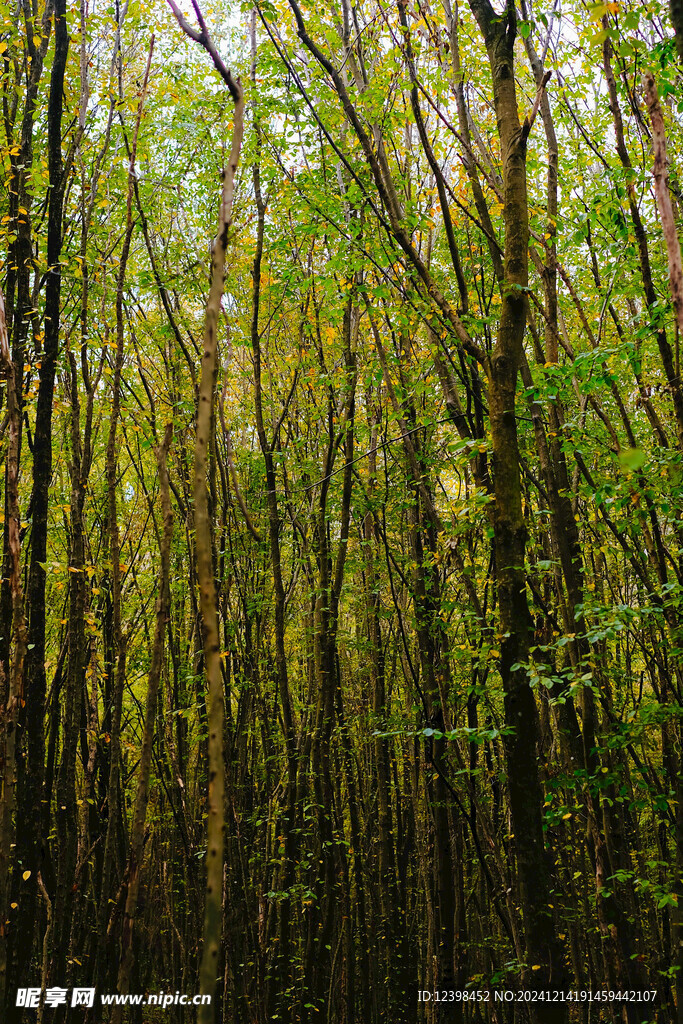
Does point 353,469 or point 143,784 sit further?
point 353,469

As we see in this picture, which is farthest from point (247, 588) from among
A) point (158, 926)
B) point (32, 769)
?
point (158, 926)

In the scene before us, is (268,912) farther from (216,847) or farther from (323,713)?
(216,847)

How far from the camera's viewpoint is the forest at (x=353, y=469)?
336 centimetres

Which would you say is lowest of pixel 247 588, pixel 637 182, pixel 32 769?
pixel 32 769

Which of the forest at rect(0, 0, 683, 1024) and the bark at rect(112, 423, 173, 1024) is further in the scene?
the forest at rect(0, 0, 683, 1024)

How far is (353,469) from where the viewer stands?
745cm

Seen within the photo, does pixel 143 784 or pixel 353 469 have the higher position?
pixel 353 469

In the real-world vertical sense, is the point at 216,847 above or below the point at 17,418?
below

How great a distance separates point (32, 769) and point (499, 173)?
17.9 feet

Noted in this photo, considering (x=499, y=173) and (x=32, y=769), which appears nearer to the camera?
(x=32, y=769)

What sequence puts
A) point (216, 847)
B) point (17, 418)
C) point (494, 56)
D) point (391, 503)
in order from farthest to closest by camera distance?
point (391, 503), point (494, 56), point (17, 418), point (216, 847)

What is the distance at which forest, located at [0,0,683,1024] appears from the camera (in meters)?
3.36

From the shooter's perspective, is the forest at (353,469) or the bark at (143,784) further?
the forest at (353,469)

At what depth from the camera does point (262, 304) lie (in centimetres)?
870
